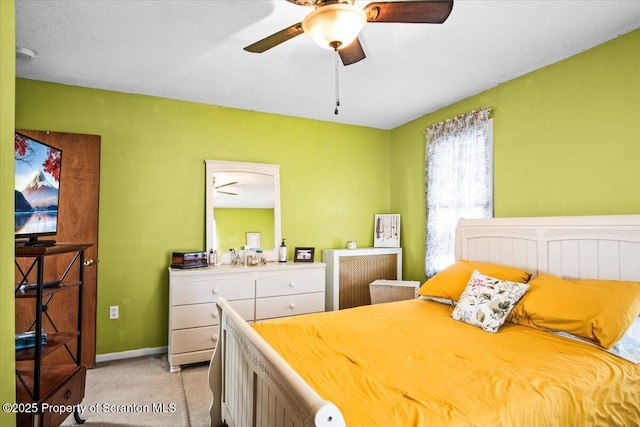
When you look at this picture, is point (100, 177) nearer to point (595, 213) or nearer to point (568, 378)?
point (568, 378)

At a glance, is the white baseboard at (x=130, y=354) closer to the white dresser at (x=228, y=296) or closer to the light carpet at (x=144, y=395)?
the light carpet at (x=144, y=395)

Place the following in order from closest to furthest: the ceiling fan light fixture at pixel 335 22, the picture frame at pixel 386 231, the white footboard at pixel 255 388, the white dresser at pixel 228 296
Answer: the white footboard at pixel 255 388
the ceiling fan light fixture at pixel 335 22
the white dresser at pixel 228 296
the picture frame at pixel 386 231

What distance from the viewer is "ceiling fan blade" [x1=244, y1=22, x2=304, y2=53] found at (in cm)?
165

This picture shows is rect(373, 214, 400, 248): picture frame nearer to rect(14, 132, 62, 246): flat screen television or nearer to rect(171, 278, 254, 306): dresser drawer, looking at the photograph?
rect(171, 278, 254, 306): dresser drawer

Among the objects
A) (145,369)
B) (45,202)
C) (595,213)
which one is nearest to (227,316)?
(45,202)

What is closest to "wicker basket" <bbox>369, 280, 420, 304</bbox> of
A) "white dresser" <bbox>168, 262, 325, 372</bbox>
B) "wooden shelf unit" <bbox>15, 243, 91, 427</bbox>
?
"white dresser" <bbox>168, 262, 325, 372</bbox>

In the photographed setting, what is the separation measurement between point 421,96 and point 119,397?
364 centimetres

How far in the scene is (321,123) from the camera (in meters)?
4.20

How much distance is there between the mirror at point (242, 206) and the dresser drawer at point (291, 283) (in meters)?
0.44

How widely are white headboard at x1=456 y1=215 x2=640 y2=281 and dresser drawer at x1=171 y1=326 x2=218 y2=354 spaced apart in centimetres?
249

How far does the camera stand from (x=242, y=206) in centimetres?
377

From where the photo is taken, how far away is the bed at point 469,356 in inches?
49.4

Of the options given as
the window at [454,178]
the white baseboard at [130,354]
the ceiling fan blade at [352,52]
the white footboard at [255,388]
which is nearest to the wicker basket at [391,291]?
the window at [454,178]

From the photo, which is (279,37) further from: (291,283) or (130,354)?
(130,354)
